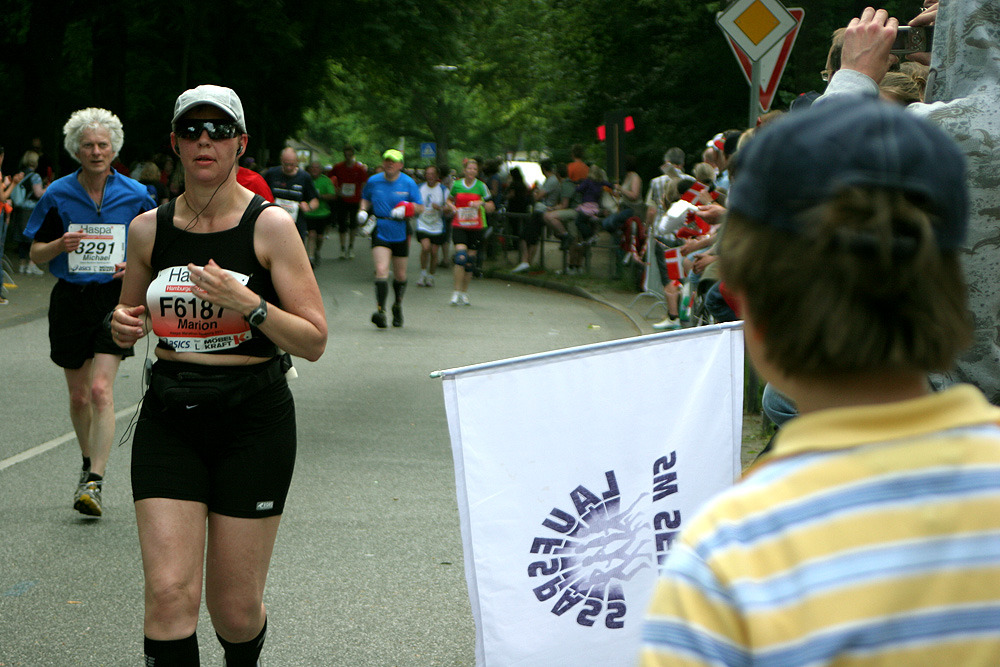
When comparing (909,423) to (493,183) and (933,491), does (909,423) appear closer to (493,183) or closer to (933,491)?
(933,491)

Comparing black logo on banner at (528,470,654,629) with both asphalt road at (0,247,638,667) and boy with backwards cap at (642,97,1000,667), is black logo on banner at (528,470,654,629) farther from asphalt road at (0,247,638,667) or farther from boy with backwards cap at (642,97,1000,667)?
boy with backwards cap at (642,97,1000,667)

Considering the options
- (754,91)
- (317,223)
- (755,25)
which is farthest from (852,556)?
(317,223)

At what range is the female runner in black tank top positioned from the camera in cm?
324

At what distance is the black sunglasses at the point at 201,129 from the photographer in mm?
3496

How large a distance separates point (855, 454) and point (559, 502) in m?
1.86

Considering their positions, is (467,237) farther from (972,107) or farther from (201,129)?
(972,107)

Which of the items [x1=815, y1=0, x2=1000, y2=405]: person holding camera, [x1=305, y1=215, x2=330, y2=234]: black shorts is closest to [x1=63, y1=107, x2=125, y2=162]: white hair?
[x1=815, y1=0, x2=1000, y2=405]: person holding camera

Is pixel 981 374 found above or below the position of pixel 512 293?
above

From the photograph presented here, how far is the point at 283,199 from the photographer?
49.1ft

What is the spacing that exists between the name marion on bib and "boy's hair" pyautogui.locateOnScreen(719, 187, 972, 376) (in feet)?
8.01

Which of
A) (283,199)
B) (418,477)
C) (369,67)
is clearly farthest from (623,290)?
(369,67)

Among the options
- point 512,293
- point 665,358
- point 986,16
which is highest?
point 986,16

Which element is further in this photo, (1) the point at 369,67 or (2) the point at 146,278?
(1) the point at 369,67

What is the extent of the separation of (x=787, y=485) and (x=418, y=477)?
6077 mm
